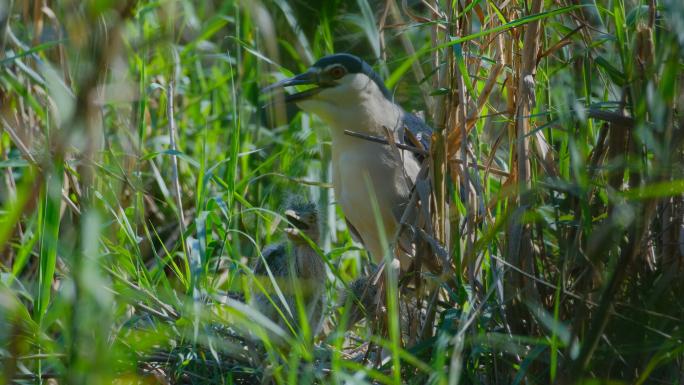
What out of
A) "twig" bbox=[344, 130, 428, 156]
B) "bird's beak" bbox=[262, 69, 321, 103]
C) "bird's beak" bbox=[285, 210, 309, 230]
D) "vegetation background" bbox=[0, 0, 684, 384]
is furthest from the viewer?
"bird's beak" bbox=[262, 69, 321, 103]

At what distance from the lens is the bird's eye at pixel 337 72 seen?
11.7 feet

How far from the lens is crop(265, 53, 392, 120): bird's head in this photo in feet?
11.7

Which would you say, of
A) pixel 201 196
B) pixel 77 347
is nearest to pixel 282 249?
pixel 201 196

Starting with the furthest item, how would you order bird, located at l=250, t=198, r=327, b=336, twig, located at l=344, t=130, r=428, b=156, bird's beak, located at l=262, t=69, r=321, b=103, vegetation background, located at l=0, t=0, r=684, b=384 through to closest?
bird's beak, located at l=262, t=69, r=321, b=103 < bird, located at l=250, t=198, r=327, b=336 < twig, located at l=344, t=130, r=428, b=156 < vegetation background, located at l=0, t=0, r=684, b=384

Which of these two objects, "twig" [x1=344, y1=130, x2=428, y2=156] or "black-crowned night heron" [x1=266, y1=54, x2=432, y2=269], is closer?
"twig" [x1=344, y1=130, x2=428, y2=156]

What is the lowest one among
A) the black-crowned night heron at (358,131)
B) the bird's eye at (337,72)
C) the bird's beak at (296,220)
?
the bird's beak at (296,220)

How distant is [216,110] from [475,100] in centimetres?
206

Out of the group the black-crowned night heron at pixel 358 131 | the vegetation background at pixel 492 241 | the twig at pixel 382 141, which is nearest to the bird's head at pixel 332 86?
the black-crowned night heron at pixel 358 131

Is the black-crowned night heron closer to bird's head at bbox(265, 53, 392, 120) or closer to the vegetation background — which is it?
bird's head at bbox(265, 53, 392, 120)

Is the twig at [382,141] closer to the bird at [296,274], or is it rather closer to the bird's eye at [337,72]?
the bird at [296,274]

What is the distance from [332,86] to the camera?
359cm

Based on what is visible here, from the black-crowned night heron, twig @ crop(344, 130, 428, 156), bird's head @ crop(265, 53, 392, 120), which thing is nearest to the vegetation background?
twig @ crop(344, 130, 428, 156)

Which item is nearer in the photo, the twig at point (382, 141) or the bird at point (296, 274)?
the twig at point (382, 141)

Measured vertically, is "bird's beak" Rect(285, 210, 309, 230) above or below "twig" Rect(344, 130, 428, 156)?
below
